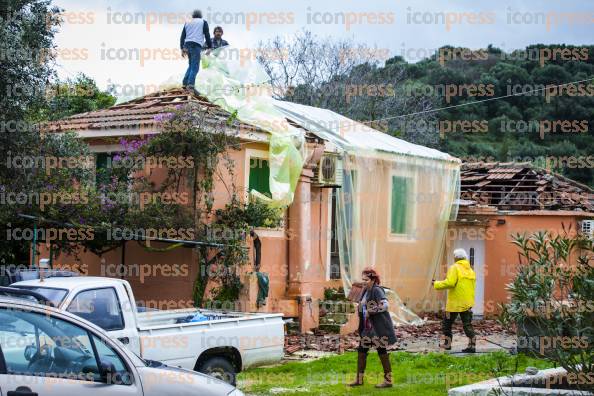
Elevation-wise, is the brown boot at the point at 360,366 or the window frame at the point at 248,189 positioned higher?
the window frame at the point at 248,189

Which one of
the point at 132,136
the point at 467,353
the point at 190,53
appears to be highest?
the point at 190,53

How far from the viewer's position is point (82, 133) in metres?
19.1

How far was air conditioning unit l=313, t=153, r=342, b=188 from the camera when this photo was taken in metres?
20.5

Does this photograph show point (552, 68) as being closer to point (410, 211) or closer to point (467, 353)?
point (410, 211)

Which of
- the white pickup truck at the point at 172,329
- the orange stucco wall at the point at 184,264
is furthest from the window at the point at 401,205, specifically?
the white pickup truck at the point at 172,329

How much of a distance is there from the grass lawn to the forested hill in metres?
23.6

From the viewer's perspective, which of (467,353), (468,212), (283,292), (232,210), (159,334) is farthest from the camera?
(468,212)

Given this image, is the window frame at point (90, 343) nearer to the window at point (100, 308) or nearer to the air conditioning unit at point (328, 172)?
the window at point (100, 308)

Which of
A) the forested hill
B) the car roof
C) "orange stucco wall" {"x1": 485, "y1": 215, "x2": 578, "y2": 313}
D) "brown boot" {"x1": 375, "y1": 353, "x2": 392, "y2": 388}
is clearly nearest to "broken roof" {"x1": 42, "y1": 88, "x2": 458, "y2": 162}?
"orange stucco wall" {"x1": 485, "y1": 215, "x2": 578, "y2": 313}

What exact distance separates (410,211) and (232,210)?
22.8 feet

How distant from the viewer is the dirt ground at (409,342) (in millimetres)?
17281

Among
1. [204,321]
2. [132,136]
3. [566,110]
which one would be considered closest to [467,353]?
[204,321]

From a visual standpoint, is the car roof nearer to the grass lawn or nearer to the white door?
the grass lawn

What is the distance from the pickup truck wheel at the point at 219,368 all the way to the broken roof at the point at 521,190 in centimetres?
1438
